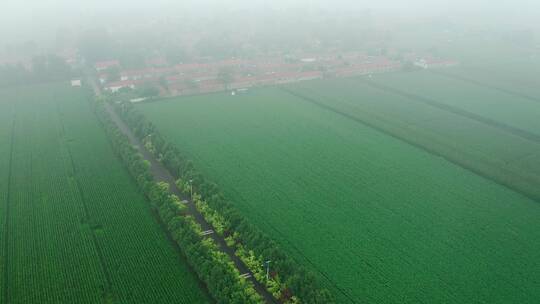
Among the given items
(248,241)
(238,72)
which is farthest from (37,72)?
(248,241)

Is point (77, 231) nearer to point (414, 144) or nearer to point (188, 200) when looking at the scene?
point (188, 200)

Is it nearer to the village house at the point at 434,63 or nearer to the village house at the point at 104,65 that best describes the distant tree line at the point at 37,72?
the village house at the point at 104,65

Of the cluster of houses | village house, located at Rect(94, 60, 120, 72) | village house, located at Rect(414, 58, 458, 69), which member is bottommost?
village house, located at Rect(414, 58, 458, 69)

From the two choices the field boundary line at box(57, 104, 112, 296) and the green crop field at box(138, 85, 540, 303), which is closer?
the field boundary line at box(57, 104, 112, 296)

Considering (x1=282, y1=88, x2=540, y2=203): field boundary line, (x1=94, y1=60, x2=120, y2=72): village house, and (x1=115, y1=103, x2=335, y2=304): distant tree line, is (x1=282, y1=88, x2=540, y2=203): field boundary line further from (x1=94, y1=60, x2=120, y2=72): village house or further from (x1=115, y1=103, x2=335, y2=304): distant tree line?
(x1=94, y1=60, x2=120, y2=72): village house

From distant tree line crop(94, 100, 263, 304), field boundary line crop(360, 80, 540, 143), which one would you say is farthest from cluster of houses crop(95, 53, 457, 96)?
distant tree line crop(94, 100, 263, 304)

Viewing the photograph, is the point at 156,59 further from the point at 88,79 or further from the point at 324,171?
the point at 324,171
